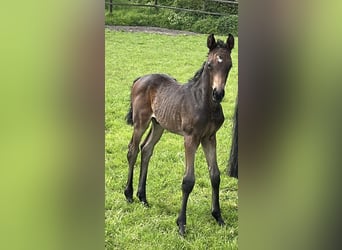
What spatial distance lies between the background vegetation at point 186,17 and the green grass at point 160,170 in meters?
0.03

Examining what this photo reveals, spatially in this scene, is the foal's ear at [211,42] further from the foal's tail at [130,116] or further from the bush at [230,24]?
the foal's tail at [130,116]

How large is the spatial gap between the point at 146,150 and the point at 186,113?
5.6 inches

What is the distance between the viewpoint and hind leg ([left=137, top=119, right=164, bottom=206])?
1256mm

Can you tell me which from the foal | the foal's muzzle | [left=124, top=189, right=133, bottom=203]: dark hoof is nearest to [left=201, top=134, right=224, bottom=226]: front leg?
the foal

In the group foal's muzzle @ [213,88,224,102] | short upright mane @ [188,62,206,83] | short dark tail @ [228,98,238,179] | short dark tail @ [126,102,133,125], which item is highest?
short upright mane @ [188,62,206,83]

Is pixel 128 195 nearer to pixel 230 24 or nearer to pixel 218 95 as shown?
pixel 218 95

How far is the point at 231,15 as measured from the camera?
125cm

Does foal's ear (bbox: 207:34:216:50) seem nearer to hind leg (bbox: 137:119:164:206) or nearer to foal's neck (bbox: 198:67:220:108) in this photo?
foal's neck (bbox: 198:67:220:108)

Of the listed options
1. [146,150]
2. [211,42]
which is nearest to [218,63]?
[211,42]

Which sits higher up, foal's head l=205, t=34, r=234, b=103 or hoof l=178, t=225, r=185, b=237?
foal's head l=205, t=34, r=234, b=103

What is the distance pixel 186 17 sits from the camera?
1287mm
